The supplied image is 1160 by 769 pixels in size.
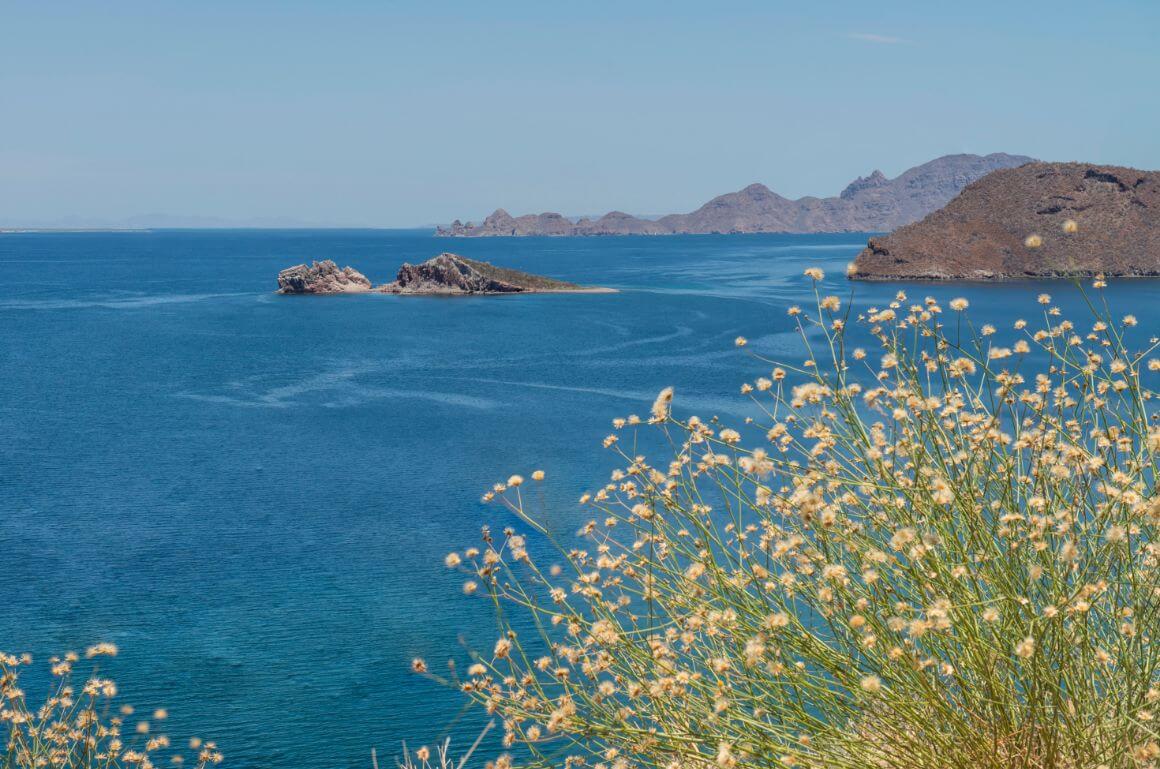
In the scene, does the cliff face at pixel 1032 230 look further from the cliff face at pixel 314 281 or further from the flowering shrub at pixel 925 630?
the flowering shrub at pixel 925 630

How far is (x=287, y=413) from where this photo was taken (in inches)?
1651

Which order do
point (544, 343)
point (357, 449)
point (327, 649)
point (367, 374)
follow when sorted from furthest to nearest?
1. point (544, 343)
2. point (367, 374)
3. point (357, 449)
4. point (327, 649)

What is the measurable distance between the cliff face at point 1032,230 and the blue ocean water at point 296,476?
39.9 m

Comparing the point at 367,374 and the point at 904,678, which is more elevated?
the point at 904,678

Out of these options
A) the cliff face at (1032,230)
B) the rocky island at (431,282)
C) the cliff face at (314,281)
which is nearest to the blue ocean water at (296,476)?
the cliff face at (314,281)

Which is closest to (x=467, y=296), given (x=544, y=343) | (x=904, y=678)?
(x=544, y=343)

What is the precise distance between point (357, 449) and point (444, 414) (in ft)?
21.2

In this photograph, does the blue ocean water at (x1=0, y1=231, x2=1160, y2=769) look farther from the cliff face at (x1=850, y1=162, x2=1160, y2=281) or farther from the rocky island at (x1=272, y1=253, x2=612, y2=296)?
the cliff face at (x1=850, y1=162, x2=1160, y2=281)

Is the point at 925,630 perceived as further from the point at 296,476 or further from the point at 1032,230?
the point at 1032,230

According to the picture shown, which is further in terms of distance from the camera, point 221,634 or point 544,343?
point 544,343

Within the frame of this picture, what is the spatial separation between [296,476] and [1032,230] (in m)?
117

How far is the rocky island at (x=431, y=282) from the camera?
100188 mm

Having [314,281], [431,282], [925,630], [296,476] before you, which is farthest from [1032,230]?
[925,630]

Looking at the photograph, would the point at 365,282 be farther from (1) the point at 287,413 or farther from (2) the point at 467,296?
(1) the point at 287,413
